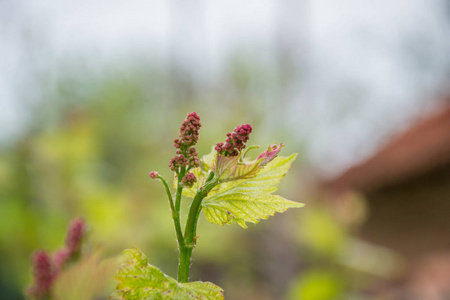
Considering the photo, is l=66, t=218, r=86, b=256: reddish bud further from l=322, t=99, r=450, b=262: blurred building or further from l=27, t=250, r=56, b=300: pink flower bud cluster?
l=322, t=99, r=450, b=262: blurred building

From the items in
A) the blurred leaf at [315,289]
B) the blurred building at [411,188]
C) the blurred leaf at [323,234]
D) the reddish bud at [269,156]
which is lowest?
the reddish bud at [269,156]

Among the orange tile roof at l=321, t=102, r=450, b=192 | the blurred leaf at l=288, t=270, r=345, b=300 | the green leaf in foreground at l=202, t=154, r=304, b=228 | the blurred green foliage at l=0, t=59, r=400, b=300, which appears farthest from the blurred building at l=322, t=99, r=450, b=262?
the green leaf in foreground at l=202, t=154, r=304, b=228

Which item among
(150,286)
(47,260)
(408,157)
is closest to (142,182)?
(408,157)

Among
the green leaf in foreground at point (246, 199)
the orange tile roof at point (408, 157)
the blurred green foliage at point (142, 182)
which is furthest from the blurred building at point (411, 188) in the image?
the green leaf in foreground at point (246, 199)

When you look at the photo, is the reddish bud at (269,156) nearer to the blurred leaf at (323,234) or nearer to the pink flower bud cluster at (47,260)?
the pink flower bud cluster at (47,260)

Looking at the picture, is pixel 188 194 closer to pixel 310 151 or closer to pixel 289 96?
pixel 310 151

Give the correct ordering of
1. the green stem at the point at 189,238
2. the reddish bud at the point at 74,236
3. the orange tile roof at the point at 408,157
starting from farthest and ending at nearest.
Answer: the orange tile roof at the point at 408,157
the reddish bud at the point at 74,236
the green stem at the point at 189,238
